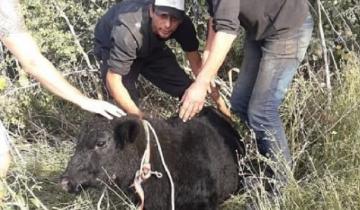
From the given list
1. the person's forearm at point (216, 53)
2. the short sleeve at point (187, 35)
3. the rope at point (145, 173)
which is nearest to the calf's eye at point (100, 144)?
the rope at point (145, 173)

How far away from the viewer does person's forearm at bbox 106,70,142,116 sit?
4459 mm

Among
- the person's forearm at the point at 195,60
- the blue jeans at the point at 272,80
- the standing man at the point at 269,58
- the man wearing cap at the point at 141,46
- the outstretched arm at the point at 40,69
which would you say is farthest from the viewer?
the person's forearm at the point at 195,60

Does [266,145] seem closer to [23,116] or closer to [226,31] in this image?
[226,31]

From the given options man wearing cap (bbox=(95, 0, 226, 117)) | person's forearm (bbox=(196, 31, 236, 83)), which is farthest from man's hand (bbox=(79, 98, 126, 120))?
→ man wearing cap (bbox=(95, 0, 226, 117))

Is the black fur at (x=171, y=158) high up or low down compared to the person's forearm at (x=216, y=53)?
down

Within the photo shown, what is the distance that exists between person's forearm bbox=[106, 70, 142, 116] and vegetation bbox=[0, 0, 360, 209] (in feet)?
2.07

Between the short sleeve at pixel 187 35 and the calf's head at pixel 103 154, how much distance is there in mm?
1272

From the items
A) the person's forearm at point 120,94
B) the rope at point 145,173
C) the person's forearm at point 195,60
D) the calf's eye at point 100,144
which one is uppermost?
the person's forearm at point 195,60

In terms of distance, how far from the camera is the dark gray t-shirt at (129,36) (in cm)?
463

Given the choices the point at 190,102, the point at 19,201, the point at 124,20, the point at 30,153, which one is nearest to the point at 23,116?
the point at 30,153

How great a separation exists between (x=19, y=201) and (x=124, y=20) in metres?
2.30

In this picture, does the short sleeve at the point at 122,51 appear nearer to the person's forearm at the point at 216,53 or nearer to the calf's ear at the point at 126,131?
the calf's ear at the point at 126,131

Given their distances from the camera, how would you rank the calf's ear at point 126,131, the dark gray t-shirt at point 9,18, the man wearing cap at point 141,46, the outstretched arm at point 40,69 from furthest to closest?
the man wearing cap at point 141,46 < the calf's ear at point 126,131 < the outstretched arm at point 40,69 < the dark gray t-shirt at point 9,18

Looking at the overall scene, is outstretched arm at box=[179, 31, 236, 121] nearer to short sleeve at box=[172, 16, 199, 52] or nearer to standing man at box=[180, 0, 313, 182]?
standing man at box=[180, 0, 313, 182]
